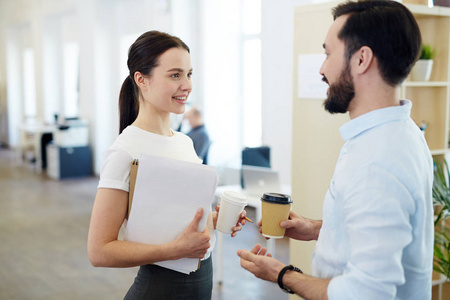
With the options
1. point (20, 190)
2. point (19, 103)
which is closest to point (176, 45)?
point (20, 190)

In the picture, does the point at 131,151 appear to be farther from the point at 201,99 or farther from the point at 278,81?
the point at 201,99

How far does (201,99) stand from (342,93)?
600cm

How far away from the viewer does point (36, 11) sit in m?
10.8

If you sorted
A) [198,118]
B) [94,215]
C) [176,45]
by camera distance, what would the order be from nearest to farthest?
[94,215]
[176,45]
[198,118]

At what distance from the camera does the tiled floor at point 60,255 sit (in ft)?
12.6

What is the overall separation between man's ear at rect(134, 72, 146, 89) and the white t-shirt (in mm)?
154

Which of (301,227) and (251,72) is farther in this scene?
(251,72)

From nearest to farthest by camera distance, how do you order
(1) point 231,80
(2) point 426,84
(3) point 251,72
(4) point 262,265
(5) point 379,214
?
(5) point 379,214
(4) point 262,265
(2) point 426,84
(3) point 251,72
(1) point 231,80

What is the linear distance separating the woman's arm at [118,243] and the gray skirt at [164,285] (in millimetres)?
143

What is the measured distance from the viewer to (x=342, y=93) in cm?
127

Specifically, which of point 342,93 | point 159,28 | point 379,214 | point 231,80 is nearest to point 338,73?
point 342,93

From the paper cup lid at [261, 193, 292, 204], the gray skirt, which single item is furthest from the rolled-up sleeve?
the paper cup lid at [261, 193, 292, 204]

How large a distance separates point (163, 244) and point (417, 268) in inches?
28.3

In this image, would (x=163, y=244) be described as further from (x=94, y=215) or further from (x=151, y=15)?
(x=151, y=15)
